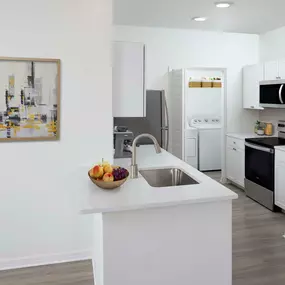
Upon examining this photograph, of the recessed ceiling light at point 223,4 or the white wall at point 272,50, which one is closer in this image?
the recessed ceiling light at point 223,4

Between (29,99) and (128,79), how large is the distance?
851mm

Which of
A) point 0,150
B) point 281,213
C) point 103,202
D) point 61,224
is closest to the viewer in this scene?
point 103,202

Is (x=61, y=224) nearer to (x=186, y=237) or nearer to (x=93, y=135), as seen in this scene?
(x=93, y=135)

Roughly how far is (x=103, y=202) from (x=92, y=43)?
4.84ft

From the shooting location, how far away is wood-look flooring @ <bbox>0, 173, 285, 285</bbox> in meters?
2.71

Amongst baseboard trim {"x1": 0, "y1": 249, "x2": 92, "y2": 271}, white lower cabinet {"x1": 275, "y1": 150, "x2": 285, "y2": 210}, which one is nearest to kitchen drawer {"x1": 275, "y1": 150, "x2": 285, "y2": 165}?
white lower cabinet {"x1": 275, "y1": 150, "x2": 285, "y2": 210}

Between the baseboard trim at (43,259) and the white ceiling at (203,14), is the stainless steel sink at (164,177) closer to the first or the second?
the baseboard trim at (43,259)

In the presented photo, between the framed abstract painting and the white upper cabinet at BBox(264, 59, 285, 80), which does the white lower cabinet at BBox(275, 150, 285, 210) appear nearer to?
the white upper cabinet at BBox(264, 59, 285, 80)

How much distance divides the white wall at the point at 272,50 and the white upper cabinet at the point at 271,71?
21.2 inches

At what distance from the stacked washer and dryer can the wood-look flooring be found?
244cm

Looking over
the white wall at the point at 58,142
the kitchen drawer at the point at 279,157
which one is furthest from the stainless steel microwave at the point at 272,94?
the white wall at the point at 58,142

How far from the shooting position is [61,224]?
2.98 m

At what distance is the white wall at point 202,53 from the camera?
590 cm

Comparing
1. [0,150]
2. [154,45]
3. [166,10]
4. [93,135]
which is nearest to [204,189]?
[93,135]
